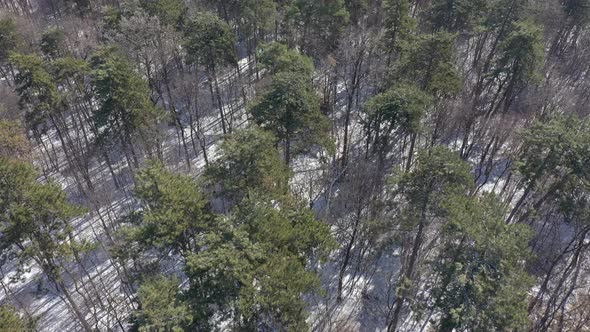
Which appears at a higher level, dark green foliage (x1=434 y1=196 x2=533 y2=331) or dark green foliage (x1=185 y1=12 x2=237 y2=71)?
dark green foliage (x1=185 y1=12 x2=237 y2=71)

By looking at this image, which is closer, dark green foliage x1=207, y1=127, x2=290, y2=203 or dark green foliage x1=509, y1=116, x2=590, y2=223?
dark green foliage x1=509, y1=116, x2=590, y2=223

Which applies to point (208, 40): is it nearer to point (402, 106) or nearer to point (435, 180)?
point (402, 106)

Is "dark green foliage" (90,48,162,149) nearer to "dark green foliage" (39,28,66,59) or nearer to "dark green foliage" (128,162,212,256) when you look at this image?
"dark green foliage" (128,162,212,256)

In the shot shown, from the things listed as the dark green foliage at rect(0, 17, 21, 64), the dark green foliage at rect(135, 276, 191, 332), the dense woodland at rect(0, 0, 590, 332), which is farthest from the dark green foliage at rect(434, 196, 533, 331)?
the dark green foliage at rect(0, 17, 21, 64)

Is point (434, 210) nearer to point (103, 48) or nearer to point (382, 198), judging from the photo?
point (382, 198)

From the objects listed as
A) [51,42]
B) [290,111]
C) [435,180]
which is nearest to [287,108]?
[290,111]

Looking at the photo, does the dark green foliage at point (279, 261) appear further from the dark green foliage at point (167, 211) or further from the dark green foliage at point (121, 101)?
the dark green foliage at point (121, 101)
